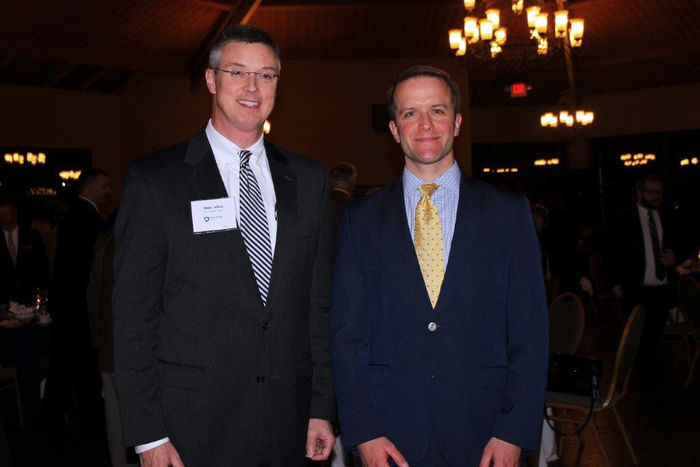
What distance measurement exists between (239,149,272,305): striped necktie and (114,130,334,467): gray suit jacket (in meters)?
0.03

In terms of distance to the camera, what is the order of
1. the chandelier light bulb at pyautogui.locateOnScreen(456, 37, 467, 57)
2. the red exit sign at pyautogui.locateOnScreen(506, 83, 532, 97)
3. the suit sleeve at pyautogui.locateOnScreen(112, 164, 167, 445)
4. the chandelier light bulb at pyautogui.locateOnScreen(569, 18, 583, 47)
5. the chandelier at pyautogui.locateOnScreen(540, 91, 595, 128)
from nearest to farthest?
the suit sleeve at pyautogui.locateOnScreen(112, 164, 167, 445), the chandelier light bulb at pyautogui.locateOnScreen(569, 18, 583, 47), the chandelier light bulb at pyautogui.locateOnScreen(456, 37, 467, 57), the red exit sign at pyautogui.locateOnScreen(506, 83, 532, 97), the chandelier at pyautogui.locateOnScreen(540, 91, 595, 128)

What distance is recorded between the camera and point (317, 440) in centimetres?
220

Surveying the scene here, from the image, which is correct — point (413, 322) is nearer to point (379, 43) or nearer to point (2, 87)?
point (379, 43)

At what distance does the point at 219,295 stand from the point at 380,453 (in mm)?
605

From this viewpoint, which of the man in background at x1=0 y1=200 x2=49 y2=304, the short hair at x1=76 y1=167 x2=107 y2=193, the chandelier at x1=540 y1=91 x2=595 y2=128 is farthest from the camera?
the chandelier at x1=540 y1=91 x2=595 y2=128

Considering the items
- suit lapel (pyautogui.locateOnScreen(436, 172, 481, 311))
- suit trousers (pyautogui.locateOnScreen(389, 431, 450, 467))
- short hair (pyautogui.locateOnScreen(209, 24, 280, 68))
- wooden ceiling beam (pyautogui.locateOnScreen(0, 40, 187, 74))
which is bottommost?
suit trousers (pyautogui.locateOnScreen(389, 431, 450, 467))

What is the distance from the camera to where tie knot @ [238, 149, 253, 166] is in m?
2.14

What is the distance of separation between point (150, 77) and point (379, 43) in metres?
4.78

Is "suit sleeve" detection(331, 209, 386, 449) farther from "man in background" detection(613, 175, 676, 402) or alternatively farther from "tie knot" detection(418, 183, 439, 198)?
"man in background" detection(613, 175, 676, 402)

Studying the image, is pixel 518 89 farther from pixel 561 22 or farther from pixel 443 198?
pixel 443 198

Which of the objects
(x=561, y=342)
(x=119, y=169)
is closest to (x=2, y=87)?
(x=119, y=169)

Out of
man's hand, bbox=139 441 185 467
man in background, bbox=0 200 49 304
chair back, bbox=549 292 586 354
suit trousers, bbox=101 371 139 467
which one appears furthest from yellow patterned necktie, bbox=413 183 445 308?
man in background, bbox=0 200 49 304

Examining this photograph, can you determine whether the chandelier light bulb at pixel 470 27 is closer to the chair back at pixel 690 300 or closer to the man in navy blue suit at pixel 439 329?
the chair back at pixel 690 300

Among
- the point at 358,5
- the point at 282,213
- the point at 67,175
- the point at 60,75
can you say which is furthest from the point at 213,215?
the point at 67,175
